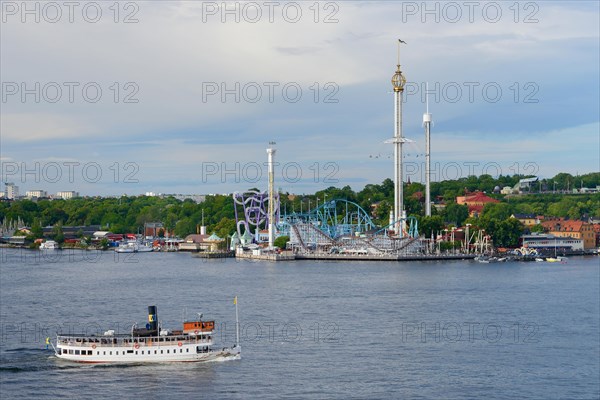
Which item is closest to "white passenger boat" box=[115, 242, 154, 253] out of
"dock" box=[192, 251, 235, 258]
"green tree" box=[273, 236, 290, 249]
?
"dock" box=[192, 251, 235, 258]

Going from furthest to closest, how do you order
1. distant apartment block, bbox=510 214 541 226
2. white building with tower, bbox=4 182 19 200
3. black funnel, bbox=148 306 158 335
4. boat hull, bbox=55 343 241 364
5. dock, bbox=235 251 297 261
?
white building with tower, bbox=4 182 19 200
distant apartment block, bbox=510 214 541 226
dock, bbox=235 251 297 261
black funnel, bbox=148 306 158 335
boat hull, bbox=55 343 241 364

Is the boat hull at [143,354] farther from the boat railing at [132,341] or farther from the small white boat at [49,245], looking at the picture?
the small white boat at [49,245]

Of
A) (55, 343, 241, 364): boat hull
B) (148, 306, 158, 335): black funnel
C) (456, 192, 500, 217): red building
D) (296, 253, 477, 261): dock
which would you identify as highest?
(456, 192, 500, 217): red building

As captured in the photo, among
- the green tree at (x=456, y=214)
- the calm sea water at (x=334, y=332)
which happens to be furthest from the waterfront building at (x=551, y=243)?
the calm sea water at (x=334, y=332)

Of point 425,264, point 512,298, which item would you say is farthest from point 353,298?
point 425,264

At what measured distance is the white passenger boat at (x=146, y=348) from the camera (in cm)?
2373

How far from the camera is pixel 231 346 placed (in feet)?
82.6

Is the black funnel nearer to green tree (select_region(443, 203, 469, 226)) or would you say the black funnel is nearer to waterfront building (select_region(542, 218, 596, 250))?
waterfront building (select_region(542, 218, 596, 250))

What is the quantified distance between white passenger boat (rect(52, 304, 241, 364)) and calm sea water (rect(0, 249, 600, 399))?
40 cm

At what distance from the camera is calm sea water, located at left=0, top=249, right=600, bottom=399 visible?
2134 centimetres

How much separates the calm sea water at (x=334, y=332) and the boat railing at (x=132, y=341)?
0.63m

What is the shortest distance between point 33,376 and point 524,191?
306ft

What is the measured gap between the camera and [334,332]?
1083 inches

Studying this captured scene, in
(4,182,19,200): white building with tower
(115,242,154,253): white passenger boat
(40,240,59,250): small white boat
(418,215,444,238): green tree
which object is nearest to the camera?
(418,215,444,238): green tree
